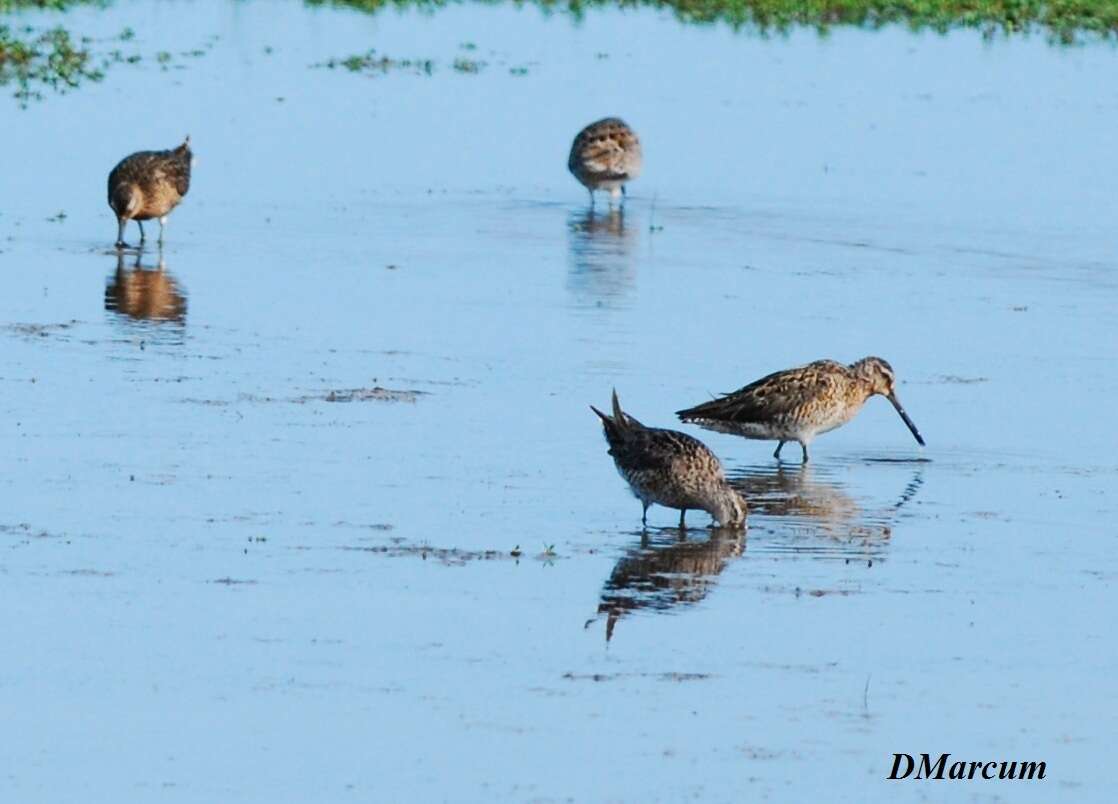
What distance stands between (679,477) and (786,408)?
243 cm

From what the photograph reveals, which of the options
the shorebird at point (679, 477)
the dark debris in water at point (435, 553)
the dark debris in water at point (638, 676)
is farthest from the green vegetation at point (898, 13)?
the dark debris in water at point (638, 676)

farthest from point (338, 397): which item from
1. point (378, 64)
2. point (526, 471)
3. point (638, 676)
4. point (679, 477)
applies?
point (378, 64)

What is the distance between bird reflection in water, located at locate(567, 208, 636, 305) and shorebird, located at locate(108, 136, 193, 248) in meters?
3.36

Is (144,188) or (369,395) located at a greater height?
(144,188)

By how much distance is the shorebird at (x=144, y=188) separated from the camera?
914 inches

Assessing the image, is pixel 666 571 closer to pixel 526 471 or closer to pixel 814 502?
pixel 814 502

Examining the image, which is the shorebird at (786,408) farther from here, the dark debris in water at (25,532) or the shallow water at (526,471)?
the dark debris in water at (25,532)

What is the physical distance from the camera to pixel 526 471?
15.3m

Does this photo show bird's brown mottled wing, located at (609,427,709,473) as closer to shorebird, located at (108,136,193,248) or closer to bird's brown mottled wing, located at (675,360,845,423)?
bird's brown mottled wing, located at (675,360,845,423)

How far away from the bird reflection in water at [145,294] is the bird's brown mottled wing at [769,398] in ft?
15.8

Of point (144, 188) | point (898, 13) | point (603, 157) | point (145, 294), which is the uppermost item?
point (898, 13)

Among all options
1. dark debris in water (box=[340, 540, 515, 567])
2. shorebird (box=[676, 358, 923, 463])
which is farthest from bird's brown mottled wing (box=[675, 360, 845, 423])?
dark debris in water (box=[340, 540, 515, 567])

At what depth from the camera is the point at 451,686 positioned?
11.0m

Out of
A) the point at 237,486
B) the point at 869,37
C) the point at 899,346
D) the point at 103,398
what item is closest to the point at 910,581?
the point at 237,486
